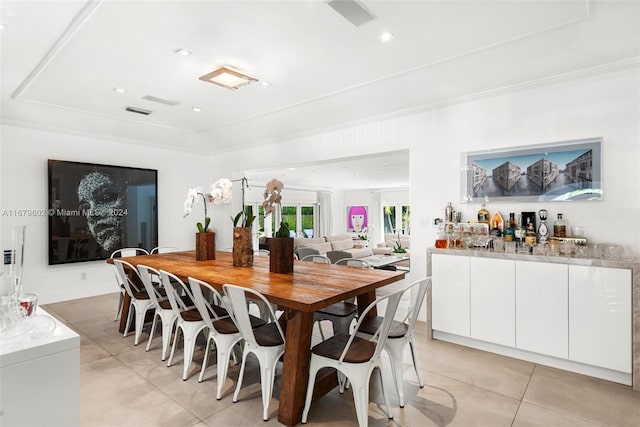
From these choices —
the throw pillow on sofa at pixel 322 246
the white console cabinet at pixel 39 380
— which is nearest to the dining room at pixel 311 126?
the white console cabinet at pixel 39 380

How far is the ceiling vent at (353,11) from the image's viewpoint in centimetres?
231

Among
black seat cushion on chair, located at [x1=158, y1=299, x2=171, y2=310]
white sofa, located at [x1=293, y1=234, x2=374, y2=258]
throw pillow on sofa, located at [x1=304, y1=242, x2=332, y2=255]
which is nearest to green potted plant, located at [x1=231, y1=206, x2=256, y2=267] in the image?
black seat cushion on chair, located at [x1=158, y1=299, x2=171, y2=310]

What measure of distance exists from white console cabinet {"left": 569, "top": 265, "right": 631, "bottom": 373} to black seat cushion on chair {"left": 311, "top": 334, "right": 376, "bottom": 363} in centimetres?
178

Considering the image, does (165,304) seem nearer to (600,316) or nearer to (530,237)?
(530,237)

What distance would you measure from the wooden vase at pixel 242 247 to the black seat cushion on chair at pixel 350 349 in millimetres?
1225

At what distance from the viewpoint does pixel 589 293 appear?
2.74 metres

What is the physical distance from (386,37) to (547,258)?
2.23m

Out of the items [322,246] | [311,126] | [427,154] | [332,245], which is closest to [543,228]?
[427,154]

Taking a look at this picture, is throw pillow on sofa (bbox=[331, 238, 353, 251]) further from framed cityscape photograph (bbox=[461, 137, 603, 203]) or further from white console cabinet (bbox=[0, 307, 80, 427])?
white console cabinet (bbox=[0, 307, 80, 427])

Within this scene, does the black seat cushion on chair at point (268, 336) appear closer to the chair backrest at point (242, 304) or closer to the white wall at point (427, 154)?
the chair backrest at point (242, 304)

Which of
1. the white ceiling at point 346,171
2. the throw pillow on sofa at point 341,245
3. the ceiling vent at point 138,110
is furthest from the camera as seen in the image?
the throw pillow on sofa at point 341,245

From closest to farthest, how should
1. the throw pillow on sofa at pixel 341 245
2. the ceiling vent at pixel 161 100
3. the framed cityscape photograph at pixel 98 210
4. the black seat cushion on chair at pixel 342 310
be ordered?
the black seat cushion on chair at pixel 342 310, the ceiling vent at pixel 161 100, the framed cityscape photograph at pixel 98 210, the throw pillow on sofa at pixel 341 245

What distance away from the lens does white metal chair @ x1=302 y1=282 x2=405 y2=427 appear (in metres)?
2.00

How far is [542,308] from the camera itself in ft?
9.70
